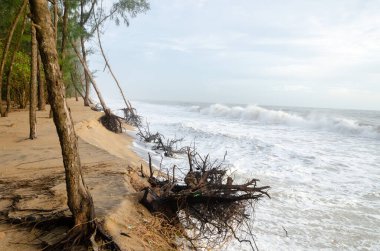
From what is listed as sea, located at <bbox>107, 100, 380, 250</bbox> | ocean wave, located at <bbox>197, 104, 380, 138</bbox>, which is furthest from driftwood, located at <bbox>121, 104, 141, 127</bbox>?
ocean wave, located at <bbox>197, 104, 380, 138</bbox>

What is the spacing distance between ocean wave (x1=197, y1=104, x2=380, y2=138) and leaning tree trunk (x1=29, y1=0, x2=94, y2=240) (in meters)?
20.1

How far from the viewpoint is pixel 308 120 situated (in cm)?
2602

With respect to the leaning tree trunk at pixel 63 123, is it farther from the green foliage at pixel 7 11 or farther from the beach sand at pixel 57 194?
the green foliage at pixel 7 11

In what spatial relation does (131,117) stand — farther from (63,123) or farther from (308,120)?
(308,120)

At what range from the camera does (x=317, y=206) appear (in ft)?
20.6

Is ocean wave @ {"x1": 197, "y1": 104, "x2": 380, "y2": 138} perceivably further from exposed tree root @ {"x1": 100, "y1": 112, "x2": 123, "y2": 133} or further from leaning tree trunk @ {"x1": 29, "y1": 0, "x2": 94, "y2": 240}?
leaning tree trunk @ {"x1": 29, "y1": 0, "x2": 94, "y2": 240}

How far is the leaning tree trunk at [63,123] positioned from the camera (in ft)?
8.33

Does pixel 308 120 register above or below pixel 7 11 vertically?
below

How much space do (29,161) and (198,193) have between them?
355cm

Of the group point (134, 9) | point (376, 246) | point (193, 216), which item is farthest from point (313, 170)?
point (134, 9)

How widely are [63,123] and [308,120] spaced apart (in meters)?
25.6

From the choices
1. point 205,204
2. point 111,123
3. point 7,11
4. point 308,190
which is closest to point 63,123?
point 205,204

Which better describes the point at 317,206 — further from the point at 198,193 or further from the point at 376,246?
the point at 198,193

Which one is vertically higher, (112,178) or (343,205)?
(112,178)
